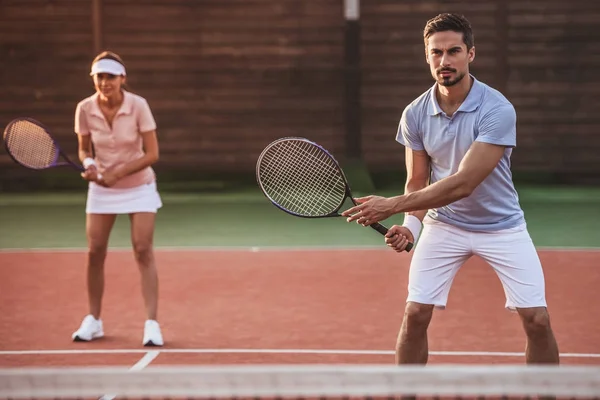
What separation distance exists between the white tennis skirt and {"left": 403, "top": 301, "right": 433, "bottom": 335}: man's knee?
7.69ft

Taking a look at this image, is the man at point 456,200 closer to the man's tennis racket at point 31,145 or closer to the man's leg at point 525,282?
the man's leg at point 525,282


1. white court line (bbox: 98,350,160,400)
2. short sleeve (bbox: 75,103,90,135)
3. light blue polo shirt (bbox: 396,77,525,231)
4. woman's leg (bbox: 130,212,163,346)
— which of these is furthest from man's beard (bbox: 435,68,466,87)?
short sleeve (bbox: 75,103,90,135)

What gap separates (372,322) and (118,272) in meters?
2.67

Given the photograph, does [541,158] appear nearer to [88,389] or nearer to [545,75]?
[545,75]

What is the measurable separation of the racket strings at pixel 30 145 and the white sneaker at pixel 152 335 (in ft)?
4.15

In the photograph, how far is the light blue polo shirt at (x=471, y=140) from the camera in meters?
4.32

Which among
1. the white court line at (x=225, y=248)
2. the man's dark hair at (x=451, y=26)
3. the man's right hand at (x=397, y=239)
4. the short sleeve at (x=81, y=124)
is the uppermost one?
the man's dark hair at (x=451, y=26)

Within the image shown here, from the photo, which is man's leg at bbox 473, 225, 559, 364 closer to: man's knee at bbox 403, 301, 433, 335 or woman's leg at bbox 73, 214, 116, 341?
man's knee at bbox 403, 301, 433, 335

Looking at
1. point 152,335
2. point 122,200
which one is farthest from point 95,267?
point 152,335

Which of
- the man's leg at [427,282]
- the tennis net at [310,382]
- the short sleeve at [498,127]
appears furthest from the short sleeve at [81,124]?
the tennis net at [310,382]

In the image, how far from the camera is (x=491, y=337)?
6469mm

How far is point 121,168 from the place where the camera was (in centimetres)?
634

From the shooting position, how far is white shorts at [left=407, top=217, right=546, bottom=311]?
446 cm

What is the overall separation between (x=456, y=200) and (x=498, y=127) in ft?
1.07
